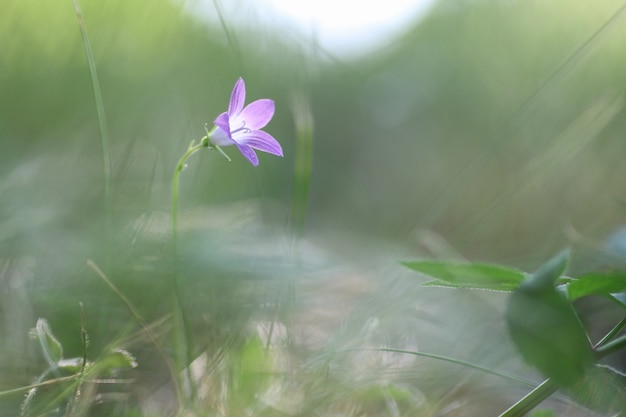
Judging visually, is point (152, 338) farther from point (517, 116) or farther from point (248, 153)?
point (517, 116)

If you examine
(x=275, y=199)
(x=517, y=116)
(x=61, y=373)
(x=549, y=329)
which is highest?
(x=517, y=116)

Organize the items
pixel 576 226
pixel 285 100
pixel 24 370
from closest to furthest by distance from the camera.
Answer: pixel 24 370
pixel 576 226
pixel 285 100

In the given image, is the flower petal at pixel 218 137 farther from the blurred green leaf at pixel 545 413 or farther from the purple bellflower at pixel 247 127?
the blurred green leaf at pixel 545 413

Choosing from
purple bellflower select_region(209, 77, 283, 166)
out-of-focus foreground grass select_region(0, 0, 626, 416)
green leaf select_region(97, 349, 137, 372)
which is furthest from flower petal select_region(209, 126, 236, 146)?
green leaf select_region(97, 349, 137, 372)

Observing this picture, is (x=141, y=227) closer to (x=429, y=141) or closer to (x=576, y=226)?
(x=576, y=226)

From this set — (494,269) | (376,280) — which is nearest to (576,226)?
(376,280)

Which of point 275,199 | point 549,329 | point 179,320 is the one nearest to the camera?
point 549,329

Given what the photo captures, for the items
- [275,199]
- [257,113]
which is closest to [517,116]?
[275,199]

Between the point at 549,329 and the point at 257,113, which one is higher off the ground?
the point at 257,113
